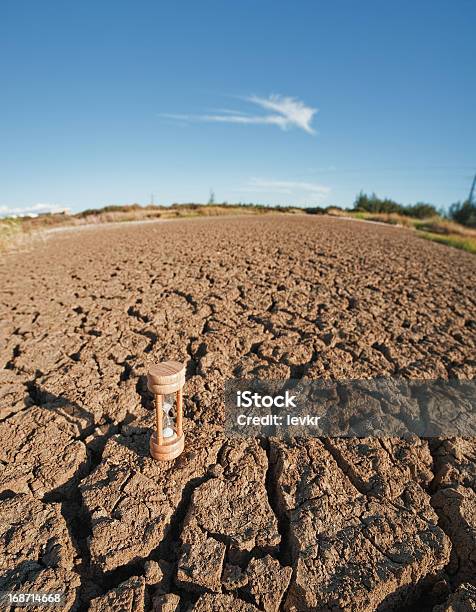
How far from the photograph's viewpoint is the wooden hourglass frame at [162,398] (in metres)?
1.47

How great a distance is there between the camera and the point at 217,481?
65.4 inches

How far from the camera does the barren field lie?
4.17 feet

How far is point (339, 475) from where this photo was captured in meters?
1.73

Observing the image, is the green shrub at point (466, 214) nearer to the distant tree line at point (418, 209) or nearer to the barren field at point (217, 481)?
the distant tree line at point (418, 209)

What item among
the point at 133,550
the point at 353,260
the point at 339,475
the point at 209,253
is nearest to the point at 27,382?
the point at 133,550

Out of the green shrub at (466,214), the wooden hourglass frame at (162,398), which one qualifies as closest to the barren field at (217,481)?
A: the wooden hourglass frame at (162,398)

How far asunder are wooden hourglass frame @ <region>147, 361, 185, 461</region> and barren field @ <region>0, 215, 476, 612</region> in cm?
11

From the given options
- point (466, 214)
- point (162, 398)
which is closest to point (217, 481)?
point (162, 398)

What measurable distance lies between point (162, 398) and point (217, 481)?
0.53 meters

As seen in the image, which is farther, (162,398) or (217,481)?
(217,481)

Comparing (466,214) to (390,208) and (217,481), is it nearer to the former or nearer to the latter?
(390,208)

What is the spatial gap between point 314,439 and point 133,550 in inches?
43.3

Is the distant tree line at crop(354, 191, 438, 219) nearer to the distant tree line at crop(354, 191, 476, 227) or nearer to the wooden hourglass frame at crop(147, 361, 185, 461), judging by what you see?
the distant tree line at crop(354, 191, 476, 227)

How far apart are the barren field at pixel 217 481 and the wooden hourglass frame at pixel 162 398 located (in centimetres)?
11
